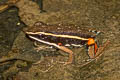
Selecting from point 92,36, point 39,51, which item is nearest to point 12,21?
point 39,51

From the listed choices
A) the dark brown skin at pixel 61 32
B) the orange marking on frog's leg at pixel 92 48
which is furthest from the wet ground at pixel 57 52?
the dark brown skin at pixel 61 32

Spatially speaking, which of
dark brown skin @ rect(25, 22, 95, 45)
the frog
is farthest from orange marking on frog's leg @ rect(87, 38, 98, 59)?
dark brown skin @ rect(25, 22, 95, 45)

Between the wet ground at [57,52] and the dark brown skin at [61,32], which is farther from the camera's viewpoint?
the dark brown skin at [61,32]

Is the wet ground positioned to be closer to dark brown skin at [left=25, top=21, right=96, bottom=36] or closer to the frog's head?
the frog's head

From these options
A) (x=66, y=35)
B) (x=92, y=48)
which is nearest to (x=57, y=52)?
(x=66, y=35)

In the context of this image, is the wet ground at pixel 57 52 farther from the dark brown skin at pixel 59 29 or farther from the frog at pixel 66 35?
the dark brown skin at pixel 59 29

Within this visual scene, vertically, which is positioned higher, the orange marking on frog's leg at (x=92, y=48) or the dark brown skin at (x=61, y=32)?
the dark brown skin at (x=61, y=32)

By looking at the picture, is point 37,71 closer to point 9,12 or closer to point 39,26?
point 39,26

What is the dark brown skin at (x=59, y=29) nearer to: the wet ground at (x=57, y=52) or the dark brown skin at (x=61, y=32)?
the dark brown skin at (x=61, y=32)
